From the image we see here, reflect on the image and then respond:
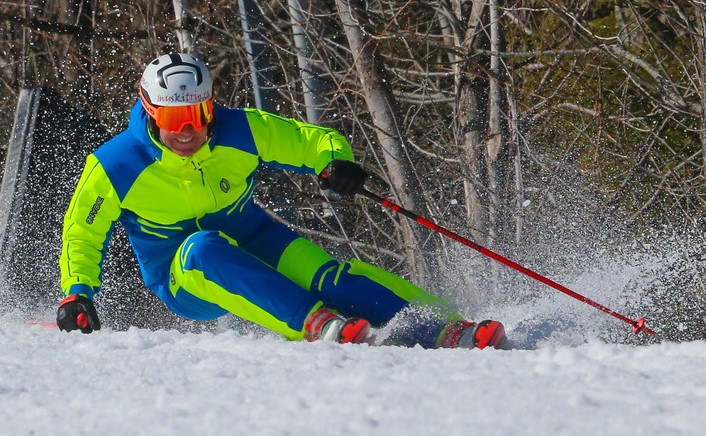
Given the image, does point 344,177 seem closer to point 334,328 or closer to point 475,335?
point 334,328

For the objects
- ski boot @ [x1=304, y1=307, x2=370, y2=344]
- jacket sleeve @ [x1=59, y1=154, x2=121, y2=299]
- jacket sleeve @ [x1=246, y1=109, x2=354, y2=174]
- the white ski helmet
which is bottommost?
ski boot @ [x1=304, y1=307, x2=370, y2=344]

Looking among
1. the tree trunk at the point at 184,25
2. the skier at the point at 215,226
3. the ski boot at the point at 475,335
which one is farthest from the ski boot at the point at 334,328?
the tree trunk at the point at 184,25

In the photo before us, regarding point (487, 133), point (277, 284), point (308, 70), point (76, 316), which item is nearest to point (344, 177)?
point (277, 284)

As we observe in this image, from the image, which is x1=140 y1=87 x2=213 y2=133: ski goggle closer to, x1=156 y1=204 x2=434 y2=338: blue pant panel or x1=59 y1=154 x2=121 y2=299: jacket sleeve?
x1=59 y1=154 x2=121 y2=299: jacket sleeve

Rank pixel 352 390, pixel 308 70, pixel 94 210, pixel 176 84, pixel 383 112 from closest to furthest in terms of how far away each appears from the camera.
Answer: pixel 352 390, pixel 176 84, pixel 94 210, pixel 383 112, pixel 308 70

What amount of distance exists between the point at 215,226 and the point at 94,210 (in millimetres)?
560

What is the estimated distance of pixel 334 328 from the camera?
423cm

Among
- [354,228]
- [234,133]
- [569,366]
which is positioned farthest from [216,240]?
[354,228]

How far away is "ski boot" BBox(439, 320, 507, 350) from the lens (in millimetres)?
4223

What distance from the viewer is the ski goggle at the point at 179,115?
4590 millimetres

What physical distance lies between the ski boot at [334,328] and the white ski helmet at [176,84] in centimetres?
104

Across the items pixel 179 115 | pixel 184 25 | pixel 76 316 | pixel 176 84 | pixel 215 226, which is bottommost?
pixel 76 316

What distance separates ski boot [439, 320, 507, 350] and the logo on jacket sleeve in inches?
61.3

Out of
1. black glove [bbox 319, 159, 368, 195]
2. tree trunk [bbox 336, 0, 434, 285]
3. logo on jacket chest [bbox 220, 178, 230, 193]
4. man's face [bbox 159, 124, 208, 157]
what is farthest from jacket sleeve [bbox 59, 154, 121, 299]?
tree trunk [bbox 336, 0, 434, 285]
